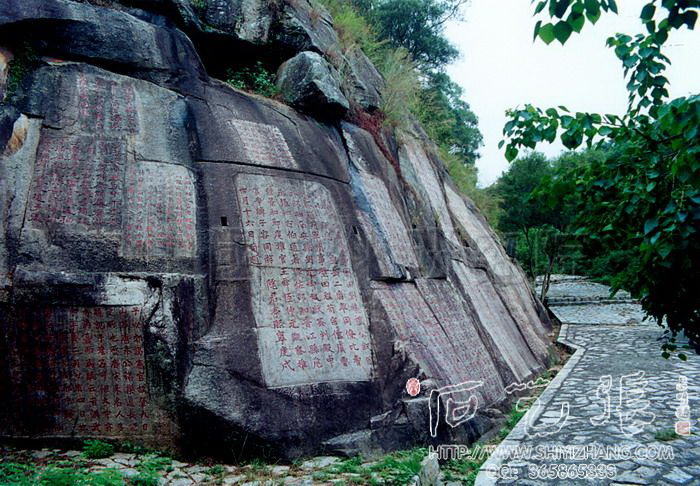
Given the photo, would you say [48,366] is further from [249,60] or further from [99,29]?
[249,60]

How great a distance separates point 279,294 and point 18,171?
112 inches

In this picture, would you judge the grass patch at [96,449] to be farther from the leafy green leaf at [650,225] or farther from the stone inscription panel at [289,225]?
the leafy green leaf at [650,225]

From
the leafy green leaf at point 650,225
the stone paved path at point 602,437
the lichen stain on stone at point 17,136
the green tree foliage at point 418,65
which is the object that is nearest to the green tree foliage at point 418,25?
the green tree foliage at point 418,65

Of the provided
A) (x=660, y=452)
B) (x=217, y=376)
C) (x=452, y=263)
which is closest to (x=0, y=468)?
(x=217, y=376)

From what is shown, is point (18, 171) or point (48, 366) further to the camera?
point (18, 171)

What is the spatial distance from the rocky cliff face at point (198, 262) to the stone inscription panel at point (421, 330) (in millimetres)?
32

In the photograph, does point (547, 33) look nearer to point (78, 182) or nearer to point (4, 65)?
point (78, 182)

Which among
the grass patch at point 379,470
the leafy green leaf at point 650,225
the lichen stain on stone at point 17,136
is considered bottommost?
the grass patch at point 379,470

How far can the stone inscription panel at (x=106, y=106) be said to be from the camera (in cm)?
573

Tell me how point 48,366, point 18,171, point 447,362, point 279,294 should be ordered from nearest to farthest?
point 48,366 < point 18,171 < point 279,294 < point 447,362

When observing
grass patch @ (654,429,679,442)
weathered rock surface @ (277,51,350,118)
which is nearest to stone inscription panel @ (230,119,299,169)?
weathered rock surface @ (277,51,350,118)

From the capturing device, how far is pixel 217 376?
468cm

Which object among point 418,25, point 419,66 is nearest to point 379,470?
point 419,66

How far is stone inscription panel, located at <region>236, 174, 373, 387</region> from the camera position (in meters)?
5.10
